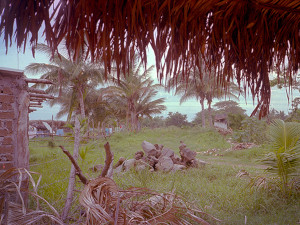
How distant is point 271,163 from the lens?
295 cm

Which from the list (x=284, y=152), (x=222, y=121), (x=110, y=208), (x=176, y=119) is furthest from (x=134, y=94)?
(x=110, y=208)

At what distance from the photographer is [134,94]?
55.7 ft

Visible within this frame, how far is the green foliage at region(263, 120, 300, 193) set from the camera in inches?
108

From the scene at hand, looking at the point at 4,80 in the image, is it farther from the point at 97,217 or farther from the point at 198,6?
the point at 97,217

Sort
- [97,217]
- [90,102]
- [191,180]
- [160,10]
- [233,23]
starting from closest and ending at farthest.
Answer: [97,217] < [160,10] < [233,23] < [191,180] < [90,102]

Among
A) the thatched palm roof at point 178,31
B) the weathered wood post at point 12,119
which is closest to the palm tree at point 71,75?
the weathered wood post at point 12,119

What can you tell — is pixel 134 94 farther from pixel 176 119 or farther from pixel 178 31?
pixel 178 31

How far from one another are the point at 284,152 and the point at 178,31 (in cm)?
216

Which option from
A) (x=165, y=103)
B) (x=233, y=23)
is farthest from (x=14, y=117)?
(x=165, y=103)

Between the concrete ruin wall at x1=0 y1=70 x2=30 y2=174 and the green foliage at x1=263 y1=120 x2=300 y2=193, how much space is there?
289 cm

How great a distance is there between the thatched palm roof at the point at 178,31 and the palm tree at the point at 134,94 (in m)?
11.2

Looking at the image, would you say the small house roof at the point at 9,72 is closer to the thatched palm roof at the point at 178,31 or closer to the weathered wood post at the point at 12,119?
the weathered wood post at the point at 12,119

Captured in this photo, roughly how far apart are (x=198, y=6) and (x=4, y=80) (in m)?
2.42

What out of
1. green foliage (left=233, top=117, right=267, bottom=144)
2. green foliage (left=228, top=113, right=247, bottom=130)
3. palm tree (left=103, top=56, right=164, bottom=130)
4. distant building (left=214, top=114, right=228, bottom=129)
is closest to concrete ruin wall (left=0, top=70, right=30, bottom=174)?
green foliage (left=233, top=117, right=267, bottom=144)
